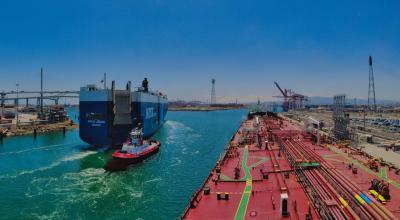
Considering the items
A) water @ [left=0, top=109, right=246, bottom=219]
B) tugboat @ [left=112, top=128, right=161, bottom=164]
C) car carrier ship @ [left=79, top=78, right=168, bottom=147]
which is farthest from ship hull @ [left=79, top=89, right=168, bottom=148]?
tugboat @ [left=112, top=128, right=161, bottom=164]

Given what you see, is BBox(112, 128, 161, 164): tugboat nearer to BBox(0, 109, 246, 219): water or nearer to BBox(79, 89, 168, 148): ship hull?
BBox(0, 109, 246, 219): water

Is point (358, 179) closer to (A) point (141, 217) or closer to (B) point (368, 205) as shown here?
(B) point (368, 205)

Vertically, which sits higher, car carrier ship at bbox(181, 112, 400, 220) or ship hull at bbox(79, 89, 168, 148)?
ship hull at bbox(79, 89, 168, 148)

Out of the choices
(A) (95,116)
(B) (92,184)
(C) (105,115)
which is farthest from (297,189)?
(A) (95,116)

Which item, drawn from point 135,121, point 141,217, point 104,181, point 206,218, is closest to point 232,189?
point 206,218

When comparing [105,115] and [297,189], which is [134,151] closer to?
[105,115]

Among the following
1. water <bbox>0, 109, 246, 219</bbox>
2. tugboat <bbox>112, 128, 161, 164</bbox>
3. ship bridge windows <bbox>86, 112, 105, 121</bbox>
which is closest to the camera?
water <bbox>0, 109, 246, 219</bbox>
